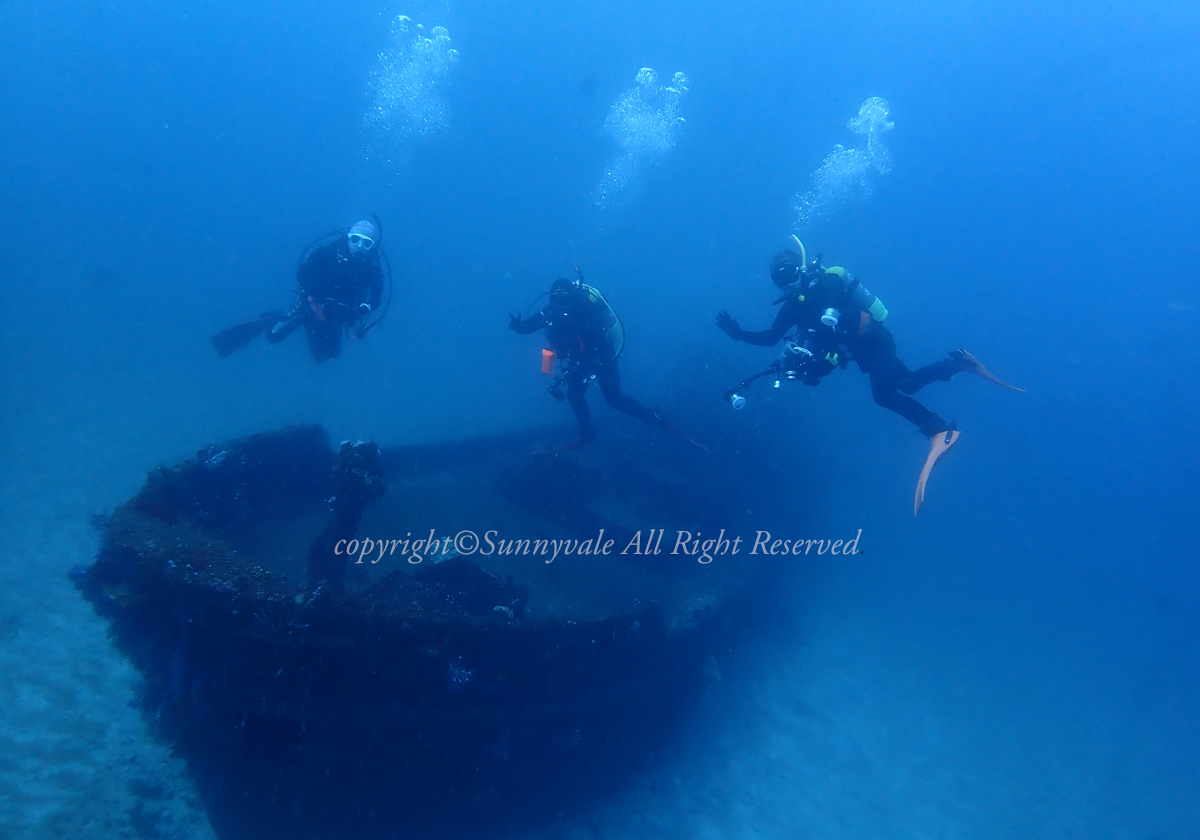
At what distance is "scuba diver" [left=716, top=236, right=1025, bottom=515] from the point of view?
7.67 meters

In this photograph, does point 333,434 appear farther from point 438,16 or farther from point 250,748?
point 438,16

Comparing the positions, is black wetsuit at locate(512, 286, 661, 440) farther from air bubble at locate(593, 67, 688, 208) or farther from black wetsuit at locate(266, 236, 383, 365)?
air bubble at locate(593, 67, 688, 208)

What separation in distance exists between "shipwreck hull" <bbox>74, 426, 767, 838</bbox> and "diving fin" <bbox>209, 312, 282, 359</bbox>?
80.2 inches

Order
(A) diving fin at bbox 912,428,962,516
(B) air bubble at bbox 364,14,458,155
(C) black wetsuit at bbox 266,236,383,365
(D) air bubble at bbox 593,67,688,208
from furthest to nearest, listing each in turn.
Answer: (B) air bubble at bbox 364,14,458,155
(D) air bubble at bbox 593,67,688,208
(C) black wetsuit at bbox 266,236,383,365
(A) diving fin at bbox 912,428,962,516

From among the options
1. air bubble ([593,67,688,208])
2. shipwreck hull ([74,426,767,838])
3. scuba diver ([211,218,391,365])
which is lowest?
shipwreck hull ([74,426,767,838])

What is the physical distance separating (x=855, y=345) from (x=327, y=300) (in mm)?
8183

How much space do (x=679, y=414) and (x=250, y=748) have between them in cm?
1154

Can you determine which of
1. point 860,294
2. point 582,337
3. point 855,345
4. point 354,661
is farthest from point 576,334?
point 354,661

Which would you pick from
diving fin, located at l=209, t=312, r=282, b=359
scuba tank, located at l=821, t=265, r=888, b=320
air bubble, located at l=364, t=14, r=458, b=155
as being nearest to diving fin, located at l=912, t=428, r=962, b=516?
scuba tank, located at l=821, t=265, r=888, b=320

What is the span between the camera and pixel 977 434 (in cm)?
5053

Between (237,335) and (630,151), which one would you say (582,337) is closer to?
(237,335)

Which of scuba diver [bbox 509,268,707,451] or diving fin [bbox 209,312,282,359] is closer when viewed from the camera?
diving fin [bbox 209,312,282,359]

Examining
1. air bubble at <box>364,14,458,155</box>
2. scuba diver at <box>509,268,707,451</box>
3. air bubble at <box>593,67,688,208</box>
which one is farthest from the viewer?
air bubble at <box>364,14,458,155</box>

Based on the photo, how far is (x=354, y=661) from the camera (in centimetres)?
433
